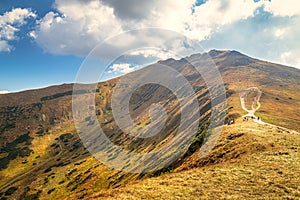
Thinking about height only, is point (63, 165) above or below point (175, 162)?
below

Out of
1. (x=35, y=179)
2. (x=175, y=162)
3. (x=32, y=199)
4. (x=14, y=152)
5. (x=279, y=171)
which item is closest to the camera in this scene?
(x=279, y=171)

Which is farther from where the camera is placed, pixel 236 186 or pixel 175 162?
pixel 175 162

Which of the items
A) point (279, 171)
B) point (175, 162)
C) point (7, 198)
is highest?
point (279, 171)

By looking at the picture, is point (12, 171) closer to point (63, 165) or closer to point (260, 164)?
point (63, 165)

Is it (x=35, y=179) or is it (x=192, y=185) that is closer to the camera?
(x=192, y=185)

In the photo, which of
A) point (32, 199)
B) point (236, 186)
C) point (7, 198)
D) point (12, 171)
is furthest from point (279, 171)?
point (12, 171)

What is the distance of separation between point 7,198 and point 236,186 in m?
112

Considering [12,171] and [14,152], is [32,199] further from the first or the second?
[14,152]

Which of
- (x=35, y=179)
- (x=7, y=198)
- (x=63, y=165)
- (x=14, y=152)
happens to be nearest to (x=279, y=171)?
(x=7, y=198)

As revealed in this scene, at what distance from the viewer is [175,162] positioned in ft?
161

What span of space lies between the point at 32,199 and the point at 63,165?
45553 millimetres

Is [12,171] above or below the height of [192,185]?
below

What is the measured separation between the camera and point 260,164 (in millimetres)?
30453

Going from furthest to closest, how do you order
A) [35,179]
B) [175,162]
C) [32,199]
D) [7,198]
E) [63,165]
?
[63,165], [35,179], [7,198], [32,199], [175,162]
